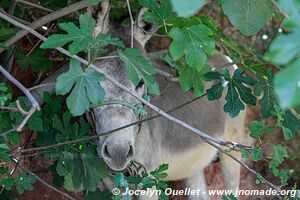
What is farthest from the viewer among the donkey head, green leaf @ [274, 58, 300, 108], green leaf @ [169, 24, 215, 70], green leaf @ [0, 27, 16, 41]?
green leaf @ [0, 27, 16, 41]

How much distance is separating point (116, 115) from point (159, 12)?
55cm

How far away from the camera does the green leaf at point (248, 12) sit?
2.40 meters

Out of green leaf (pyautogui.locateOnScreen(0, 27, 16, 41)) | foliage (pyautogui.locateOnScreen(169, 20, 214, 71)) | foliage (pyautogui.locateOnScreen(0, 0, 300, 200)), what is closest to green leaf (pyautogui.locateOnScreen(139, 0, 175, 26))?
foliage (pyautogui.locateOnScreen(0, 0, 300, 200))

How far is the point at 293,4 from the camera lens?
125cm

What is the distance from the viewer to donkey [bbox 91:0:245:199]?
2.76m

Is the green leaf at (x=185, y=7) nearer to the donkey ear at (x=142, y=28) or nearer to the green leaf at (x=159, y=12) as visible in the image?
the green leaf at (x=159, y=12)

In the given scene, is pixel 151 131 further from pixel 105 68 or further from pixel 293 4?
pixel 293 4

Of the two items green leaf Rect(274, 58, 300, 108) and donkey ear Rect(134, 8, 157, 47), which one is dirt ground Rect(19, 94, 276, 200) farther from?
green leaf Rect(274, 58, 300, 108)

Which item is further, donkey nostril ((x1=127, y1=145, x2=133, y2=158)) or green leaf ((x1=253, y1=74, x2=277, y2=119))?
green leaf ((x1=253, y1=74, x2=277, y2=119))

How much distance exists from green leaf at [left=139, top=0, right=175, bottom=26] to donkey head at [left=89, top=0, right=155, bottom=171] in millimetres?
469

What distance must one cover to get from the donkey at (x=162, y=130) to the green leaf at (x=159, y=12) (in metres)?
0.47

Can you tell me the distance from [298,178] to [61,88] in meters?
3.93

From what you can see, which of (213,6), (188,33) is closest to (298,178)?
(213,6)

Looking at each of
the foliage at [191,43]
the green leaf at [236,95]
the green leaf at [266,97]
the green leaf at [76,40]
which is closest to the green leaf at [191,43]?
the foliage at [191,43]
